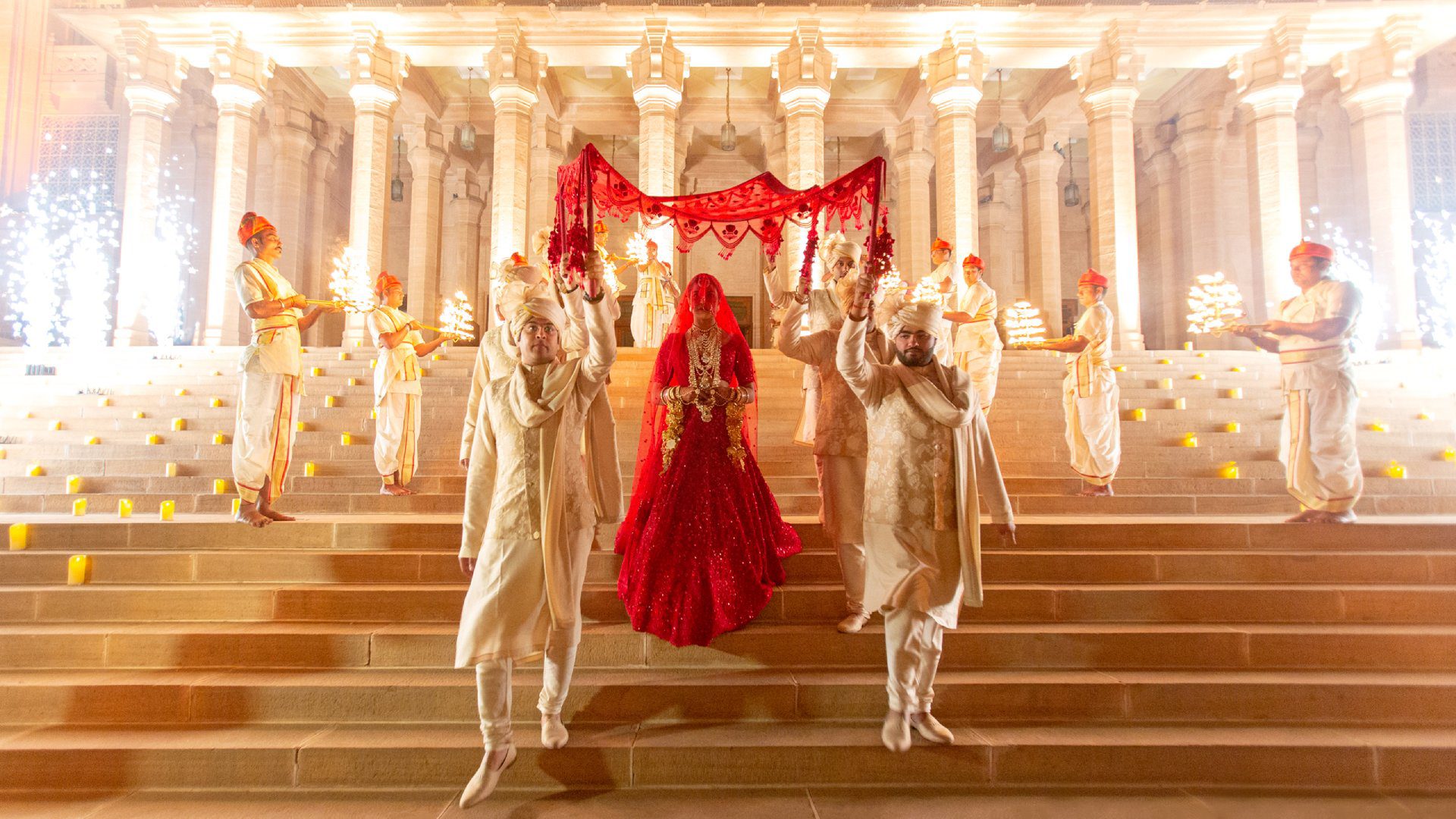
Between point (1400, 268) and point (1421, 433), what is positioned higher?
point (1400, 268)

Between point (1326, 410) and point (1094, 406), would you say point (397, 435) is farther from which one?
point (1326, 410)

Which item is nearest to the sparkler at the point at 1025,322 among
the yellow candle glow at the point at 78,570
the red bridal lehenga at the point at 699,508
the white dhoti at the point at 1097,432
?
the white dhoti at the point at 1097,432

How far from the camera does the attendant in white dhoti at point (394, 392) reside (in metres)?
6.05

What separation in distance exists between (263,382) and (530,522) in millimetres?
3023

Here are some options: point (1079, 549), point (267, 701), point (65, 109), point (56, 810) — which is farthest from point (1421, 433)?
point (65, 109)

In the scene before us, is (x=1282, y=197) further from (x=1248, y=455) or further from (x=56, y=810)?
(x=56, y=810)

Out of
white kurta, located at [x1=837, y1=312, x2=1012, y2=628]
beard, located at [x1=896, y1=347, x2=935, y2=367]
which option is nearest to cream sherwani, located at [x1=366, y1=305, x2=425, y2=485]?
white kurta, located at [x1=837, y1=312, x2=1012, y2=628]

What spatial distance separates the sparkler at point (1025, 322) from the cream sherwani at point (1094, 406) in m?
8.98

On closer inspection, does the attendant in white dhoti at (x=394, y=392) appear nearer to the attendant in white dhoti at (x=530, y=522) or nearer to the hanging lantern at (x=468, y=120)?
the attendant in white dhoti at (x=530, y=522)

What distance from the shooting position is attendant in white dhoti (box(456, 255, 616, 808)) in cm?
281

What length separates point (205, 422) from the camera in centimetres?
767

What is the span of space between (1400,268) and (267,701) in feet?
62.1

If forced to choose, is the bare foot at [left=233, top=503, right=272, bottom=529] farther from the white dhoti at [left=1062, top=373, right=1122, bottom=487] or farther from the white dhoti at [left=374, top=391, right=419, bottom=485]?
the white dhoti at [left=1062, top=373, right=1122, bottom=487]

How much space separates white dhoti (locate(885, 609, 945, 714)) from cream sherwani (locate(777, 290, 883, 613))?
68cm
